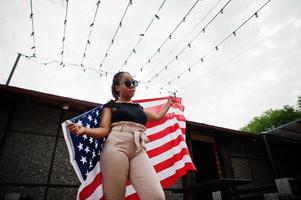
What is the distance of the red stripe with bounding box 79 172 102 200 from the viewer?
2357 millimetres

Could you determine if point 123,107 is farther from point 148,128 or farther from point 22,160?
point 22,160

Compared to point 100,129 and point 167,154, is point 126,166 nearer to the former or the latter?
point 100,129

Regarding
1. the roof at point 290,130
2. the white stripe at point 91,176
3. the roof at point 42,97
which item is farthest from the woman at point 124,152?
the roof at point 290,130

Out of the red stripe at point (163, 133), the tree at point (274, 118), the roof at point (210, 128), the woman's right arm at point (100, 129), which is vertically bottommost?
the woman's right arm at point (100, 129)

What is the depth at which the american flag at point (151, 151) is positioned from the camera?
2473mm

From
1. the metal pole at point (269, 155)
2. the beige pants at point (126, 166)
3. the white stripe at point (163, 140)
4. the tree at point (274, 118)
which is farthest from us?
the tree at point (274, 118)

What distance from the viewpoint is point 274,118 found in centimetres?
3578

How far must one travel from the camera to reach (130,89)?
243cm

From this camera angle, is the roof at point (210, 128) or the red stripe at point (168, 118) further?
the roof at point (210, 128)

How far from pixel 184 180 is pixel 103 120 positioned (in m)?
4.59

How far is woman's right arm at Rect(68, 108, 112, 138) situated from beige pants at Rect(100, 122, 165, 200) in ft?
0.22

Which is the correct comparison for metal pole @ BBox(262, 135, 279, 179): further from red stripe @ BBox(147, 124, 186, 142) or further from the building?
red stripe @ BBox(147, 124, 186, 142)

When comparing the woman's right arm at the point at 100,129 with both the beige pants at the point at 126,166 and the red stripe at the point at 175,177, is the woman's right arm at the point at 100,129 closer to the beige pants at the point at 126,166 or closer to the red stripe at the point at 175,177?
the beige pants at the point at 126,166

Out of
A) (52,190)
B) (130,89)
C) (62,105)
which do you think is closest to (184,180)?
(52,190)
